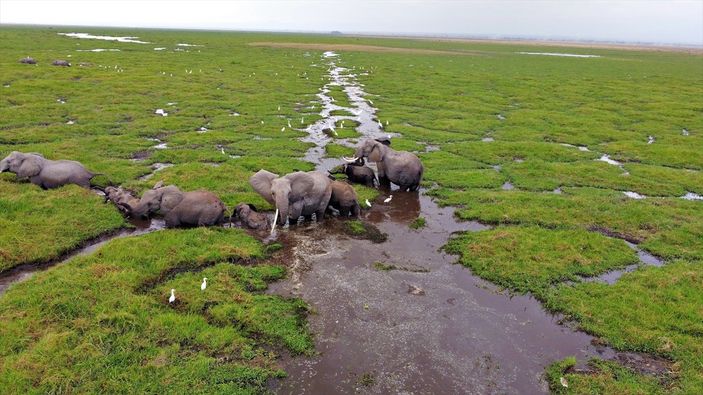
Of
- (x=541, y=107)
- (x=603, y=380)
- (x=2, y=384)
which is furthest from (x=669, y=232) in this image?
(x=541, y=107)

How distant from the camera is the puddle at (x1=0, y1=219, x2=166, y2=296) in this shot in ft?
33.0

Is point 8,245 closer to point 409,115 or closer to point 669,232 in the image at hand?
point 669,232

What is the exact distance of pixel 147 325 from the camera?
8.48m

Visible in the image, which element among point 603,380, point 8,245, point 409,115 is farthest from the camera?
point 409,115

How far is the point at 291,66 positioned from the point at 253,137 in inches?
1514

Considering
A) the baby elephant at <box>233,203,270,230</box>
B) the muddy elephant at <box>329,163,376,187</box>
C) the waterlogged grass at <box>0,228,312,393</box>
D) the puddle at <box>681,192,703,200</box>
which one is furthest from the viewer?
the puddle at <box>681,192,703,200</box>

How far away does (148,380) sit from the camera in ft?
23.9

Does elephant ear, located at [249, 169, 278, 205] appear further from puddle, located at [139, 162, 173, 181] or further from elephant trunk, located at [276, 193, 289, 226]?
puddle, located at [139, 162, 173, 181]

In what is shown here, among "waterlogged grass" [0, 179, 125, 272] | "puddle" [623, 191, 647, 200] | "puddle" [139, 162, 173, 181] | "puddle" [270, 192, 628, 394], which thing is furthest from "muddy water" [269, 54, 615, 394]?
"puddle" [623, 191, 647, 200]

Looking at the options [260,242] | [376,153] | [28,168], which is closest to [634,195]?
[376,153]

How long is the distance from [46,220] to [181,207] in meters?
3.48

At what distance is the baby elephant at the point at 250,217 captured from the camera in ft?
42.7

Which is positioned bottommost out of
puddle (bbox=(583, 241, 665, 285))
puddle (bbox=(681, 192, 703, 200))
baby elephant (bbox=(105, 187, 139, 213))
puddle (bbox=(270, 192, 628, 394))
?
puddle (bbox=(270, 192, 628, 394))

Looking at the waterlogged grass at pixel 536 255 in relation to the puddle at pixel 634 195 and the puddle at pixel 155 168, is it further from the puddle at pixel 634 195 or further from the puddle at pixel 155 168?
the puddle at pixel 155 168
